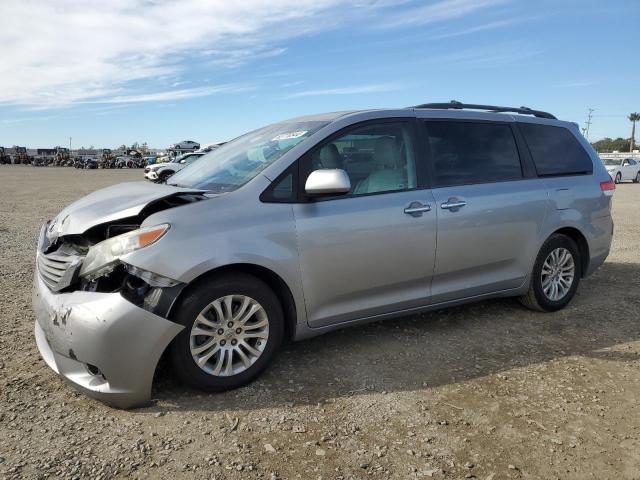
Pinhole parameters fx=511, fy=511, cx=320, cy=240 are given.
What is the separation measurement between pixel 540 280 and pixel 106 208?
3.81 metres

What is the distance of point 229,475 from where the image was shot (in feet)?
8.25

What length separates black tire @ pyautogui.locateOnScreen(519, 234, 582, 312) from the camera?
15.6 ft

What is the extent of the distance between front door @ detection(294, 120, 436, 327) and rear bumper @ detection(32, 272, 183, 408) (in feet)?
3.49

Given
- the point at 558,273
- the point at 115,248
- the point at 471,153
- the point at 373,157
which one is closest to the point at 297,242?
the point at 373,157

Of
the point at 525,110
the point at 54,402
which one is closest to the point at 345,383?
the point at 54,402

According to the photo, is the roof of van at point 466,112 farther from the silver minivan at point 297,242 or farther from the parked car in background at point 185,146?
the parked car in background at point 185,146

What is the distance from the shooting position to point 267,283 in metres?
3.45

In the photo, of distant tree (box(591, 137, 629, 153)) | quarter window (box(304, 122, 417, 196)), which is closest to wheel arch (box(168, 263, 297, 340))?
quarter window (box(304, 122, 417, 196))

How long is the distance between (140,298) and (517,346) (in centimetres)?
295

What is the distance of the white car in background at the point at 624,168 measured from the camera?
28794mm

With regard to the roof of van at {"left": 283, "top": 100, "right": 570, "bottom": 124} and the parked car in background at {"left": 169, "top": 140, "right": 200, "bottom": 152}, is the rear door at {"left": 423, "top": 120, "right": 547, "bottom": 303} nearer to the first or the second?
the roof of van at {"left": 283, "top": 100, "right": 570, "bottom": 124}

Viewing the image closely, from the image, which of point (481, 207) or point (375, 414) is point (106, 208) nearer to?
point (375, 414)

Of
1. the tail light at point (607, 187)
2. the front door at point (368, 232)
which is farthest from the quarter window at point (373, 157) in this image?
the tail light at point (607, 187)

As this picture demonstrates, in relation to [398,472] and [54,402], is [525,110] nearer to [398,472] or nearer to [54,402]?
[398,472]
